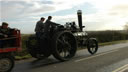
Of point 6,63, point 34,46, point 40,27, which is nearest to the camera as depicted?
A: point 6,63

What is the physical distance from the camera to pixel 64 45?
11.0m

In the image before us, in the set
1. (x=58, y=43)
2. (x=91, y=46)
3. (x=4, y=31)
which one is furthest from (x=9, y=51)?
(x=91, y=46)

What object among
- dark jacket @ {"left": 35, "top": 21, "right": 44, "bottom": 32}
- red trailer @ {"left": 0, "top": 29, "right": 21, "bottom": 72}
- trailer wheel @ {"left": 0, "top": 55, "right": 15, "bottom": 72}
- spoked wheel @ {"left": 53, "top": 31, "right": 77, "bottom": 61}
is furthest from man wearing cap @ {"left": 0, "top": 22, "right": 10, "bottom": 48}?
dark jacket @ {"left": 35, "top": 21, "right": 44, "bottom": 32}

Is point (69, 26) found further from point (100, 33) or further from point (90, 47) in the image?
point (100, 33)

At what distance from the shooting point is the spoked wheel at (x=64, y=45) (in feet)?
33.7

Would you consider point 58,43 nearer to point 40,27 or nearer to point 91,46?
point 40,27

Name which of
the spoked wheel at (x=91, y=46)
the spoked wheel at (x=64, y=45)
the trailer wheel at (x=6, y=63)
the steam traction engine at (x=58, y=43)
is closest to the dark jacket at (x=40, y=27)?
the steam traction engine at (x=58, y=43)

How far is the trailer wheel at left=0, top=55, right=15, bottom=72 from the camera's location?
8.00 meters

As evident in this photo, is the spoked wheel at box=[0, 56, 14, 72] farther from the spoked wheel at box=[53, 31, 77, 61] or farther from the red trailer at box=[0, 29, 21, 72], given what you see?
the spoked wheel at box=[53, 31, 77, 61]

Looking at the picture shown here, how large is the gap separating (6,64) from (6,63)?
4cm

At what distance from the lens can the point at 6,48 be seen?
8.25 meters

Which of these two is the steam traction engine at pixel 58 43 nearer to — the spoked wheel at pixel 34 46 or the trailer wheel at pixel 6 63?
the spoked wheel at pixel 34 46

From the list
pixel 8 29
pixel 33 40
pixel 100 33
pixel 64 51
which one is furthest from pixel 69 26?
pixel 100 33

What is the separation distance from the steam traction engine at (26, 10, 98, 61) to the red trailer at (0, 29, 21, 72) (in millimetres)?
1917
